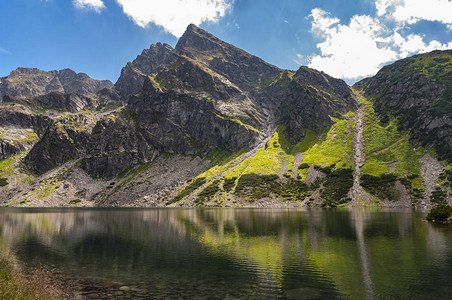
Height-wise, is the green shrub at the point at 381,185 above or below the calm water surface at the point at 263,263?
above

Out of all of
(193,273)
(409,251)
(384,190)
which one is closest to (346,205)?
(384,190)

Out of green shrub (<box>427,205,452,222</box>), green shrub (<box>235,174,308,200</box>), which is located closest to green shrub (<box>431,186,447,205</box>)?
green shrub (<box>235,174,308,200</box>)

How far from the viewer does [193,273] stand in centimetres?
2780

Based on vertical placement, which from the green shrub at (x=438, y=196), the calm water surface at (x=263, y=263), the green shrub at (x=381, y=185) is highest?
the green shrub at (x=381, y=185)

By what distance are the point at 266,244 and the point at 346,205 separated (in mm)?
132579

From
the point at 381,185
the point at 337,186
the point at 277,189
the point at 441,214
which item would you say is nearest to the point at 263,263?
the point at 441,214

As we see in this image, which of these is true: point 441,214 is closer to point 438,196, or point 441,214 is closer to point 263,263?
point 263,263

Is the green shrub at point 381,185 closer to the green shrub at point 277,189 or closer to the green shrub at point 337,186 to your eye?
the green shrub at point 337,186

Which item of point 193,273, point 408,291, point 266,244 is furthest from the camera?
point 266,244

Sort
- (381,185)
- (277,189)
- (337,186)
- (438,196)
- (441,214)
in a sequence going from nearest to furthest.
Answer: (441,214) < (438,196) < (381,185) < (337,186) < (277,189)

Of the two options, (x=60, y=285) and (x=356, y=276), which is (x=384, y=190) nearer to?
(x=356, y=276)

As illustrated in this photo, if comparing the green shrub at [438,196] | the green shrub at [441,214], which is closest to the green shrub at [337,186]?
the green shrub at [438,196]

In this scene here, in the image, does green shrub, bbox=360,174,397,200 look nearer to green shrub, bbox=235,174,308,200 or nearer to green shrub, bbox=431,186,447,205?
green shrub, bbox=431,186,447,205

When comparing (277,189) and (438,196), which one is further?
(277,189)
